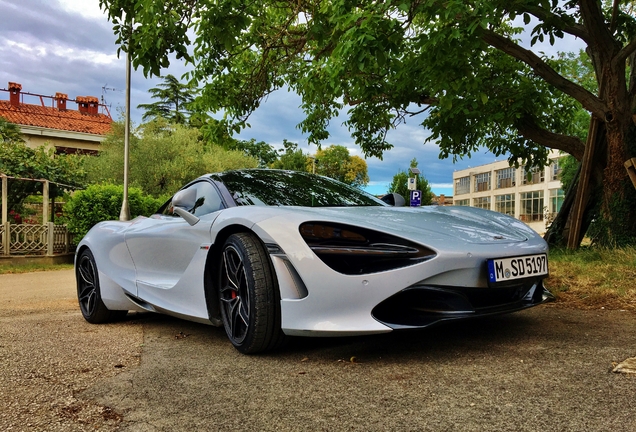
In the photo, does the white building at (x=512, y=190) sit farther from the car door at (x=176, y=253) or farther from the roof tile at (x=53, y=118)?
the car door at (x=176, y=253)

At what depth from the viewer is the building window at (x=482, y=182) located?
61.9 m

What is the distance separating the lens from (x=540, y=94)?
8.84 metres

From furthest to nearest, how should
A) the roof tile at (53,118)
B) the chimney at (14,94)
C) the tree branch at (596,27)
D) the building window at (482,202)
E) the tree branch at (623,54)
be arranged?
1. the building window at (482,202)
2. the chimney at (14,94)
3. the roof tile at (53,118)
4. the tree branch at (623,54)
5. the tree branch at (596,27)

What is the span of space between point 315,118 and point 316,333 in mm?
10064

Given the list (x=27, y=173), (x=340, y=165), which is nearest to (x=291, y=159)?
(x=340, y=165)

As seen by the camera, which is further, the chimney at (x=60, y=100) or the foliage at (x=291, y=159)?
the foliage at (x=291, y=159)

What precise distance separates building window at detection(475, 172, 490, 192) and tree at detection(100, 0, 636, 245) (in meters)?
52.8

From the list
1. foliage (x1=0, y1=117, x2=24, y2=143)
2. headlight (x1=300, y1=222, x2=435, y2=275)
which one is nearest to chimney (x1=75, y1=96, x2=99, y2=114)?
foliage (x1=0, y1=117, x2=24, y2=143)

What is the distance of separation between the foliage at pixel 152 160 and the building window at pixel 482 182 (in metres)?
42.7

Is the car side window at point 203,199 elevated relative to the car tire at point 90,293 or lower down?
elevated

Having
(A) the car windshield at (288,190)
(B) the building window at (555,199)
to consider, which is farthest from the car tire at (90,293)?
(B) the building window at (555,199)

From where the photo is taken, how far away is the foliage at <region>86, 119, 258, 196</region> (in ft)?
82.9

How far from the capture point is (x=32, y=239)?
13695 mm

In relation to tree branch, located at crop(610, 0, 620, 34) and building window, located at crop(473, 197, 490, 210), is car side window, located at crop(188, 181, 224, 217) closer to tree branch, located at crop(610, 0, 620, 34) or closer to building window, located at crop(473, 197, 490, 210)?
tree branch, located at crop(610, 0, 620, 34)
